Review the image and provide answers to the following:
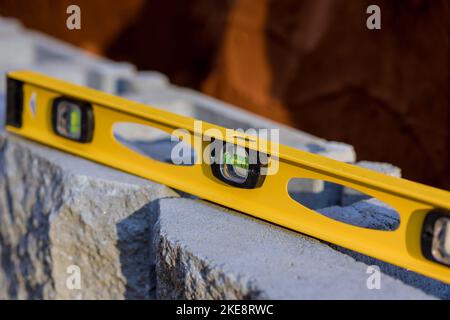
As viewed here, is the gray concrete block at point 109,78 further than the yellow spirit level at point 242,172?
Yes

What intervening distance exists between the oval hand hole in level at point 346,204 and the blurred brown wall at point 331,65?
2.24 m

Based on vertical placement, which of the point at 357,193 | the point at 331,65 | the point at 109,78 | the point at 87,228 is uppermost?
the point at 331,65

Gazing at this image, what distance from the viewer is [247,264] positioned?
6.62ft

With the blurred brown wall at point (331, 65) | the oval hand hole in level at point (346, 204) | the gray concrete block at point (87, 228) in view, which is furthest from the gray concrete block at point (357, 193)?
the blurred brown wall at point (331, 65)

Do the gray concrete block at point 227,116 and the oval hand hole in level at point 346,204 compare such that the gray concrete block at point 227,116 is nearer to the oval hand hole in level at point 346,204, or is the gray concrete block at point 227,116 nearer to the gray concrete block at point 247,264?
the oval hand hole in level at point 346,204

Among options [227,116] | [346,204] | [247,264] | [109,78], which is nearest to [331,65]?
[109,78]

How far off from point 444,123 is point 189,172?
9.29ft

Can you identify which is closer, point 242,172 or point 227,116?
point 242,172

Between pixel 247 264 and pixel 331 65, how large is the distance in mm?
3782

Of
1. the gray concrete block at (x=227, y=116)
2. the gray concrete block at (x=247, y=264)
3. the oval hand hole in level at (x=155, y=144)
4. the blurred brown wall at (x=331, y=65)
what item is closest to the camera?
the gray concrete block at (x=247, y=264)

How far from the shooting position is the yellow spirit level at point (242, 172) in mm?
2002

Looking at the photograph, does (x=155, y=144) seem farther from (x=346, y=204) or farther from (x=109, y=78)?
(x=109, y=78)

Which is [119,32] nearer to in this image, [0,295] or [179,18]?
[179,18]

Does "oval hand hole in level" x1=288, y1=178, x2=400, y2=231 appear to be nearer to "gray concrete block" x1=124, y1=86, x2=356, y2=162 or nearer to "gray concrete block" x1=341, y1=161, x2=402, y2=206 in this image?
"gray concrete block" x1=341, y1=161, x2=402, y2=206
